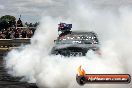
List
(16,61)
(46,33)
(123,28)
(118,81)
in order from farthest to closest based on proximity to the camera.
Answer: (46,33) → (16,61) → (123,28) → (118,81)

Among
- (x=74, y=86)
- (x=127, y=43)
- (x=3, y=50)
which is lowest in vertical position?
(x=3, y=50)

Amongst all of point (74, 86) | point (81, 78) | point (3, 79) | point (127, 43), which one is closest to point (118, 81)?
point (81, 78)

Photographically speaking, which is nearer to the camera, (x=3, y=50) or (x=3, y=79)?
(x=3, y=79)

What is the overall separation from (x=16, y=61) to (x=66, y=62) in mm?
7991

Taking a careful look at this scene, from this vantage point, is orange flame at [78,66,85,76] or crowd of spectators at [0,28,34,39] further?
crowd of spectators at [0,28,34,39]

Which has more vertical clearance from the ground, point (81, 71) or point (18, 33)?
point (81, 71)

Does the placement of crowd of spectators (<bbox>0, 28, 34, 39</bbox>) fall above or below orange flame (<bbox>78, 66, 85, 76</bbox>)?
below

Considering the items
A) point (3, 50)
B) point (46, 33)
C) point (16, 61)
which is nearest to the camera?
point (16, 61)

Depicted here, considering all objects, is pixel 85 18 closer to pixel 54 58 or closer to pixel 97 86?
pixel 54 58

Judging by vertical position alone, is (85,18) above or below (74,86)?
above

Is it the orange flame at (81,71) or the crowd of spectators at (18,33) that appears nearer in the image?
the orange flame at (81,71)

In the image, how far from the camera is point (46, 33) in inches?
771

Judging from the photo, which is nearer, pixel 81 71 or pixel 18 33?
pixel 81 71

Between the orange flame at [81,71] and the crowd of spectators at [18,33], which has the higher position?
the orange flame at [81,71]
